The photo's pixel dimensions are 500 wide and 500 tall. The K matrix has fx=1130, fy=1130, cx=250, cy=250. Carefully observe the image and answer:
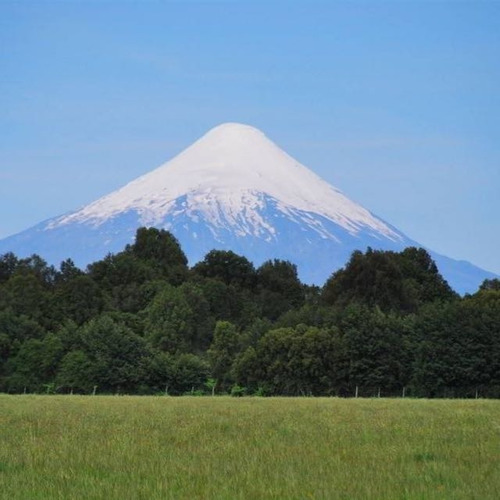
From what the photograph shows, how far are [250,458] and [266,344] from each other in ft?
266

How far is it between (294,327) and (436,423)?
8163 cm

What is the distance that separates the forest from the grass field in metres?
63.3

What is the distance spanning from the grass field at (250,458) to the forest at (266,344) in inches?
2492

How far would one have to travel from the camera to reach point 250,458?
1795 cm

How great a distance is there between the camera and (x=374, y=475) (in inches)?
619

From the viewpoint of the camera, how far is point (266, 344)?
99.0 metres

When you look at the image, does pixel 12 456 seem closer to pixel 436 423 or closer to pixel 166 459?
pixel 166 459

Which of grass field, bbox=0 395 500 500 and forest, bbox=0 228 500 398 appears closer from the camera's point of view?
grass field, bbox=0 395 500 500

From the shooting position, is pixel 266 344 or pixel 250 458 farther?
pixel 266 344

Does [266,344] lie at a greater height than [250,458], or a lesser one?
greater

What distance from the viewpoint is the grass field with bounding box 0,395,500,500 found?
14523mm

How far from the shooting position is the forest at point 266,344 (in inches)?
3679

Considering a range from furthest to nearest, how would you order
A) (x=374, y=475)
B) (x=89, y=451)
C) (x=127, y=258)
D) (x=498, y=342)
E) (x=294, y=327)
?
(x=127, y=258)
(x=294, y=327)
(x=498, y=342)
(x=89, y=451)
(x=374, y=475)

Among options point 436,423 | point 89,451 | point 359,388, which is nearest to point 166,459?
point 89,451
